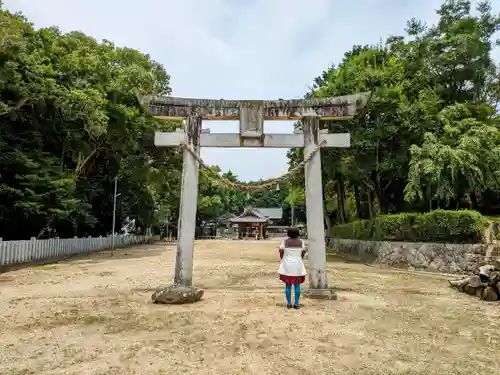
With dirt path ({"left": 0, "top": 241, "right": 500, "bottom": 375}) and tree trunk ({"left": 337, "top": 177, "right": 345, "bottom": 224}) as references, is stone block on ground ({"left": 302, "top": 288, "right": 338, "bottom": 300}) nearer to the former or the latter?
dirt path ({"left": 0, "top": 241, "right": 500, "bottom": 375})

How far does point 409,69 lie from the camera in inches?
865

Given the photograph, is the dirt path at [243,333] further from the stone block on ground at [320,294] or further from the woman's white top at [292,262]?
the woman's white top at [292,262]

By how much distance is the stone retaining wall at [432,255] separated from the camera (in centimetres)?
1430

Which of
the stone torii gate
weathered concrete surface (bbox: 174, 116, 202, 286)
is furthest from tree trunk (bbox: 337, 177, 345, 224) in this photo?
weathered concrete surface (bbox: 174, 116, 202, 286)

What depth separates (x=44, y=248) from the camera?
17.6 m

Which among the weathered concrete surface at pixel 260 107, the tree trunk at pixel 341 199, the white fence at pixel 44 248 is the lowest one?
the white fence at pixel 44 248

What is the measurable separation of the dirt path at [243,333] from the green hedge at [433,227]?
18.7ft

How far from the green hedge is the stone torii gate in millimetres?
8323

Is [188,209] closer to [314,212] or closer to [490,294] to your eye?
[314,212]

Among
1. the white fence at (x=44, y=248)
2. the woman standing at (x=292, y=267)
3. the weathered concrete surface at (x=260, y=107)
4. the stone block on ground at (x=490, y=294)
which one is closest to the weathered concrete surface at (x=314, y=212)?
the weathered concrete surface at (x=260, y=107)

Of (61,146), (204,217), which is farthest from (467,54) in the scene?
(204,217)

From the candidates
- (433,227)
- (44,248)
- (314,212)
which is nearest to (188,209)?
(314,212)

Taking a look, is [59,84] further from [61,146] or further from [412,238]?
[412,238]

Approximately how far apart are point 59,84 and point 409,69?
1831 centimetres
